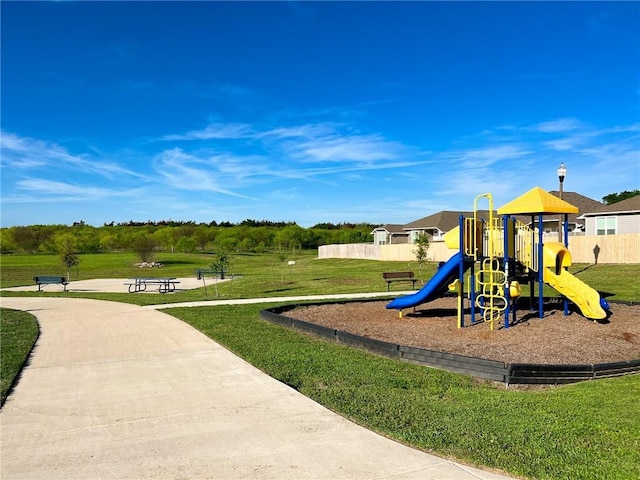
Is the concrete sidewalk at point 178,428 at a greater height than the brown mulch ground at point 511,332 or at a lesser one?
lesser

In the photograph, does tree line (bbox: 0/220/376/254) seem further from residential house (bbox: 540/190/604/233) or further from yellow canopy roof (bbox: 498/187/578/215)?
yellow canopy roof (bbox: 498/187/578/215)

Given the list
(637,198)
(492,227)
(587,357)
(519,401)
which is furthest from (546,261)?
(637,198)

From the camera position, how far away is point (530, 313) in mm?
13578

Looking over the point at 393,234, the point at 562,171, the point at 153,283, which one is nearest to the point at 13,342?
the point at 153,283

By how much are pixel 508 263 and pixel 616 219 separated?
25.9 metres

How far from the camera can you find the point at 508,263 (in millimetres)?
11695

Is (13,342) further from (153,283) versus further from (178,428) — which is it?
(153,283)

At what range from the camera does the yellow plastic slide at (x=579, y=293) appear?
440 inches

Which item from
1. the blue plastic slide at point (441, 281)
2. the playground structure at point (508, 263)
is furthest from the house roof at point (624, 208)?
the blue plastic slide at point (441, 281)

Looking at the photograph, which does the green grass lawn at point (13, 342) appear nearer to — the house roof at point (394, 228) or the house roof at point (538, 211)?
the house roof at point (538, 211)

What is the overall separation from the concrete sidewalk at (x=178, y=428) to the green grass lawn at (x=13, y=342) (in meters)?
0.19

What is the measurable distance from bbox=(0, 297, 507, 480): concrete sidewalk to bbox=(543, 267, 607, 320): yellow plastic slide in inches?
304

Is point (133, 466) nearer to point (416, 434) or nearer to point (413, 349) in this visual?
point (416, 434)

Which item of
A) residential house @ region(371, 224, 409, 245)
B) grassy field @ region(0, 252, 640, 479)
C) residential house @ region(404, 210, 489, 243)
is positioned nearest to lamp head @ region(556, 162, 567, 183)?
grassy field @ region(0, 252, 640, 479)
